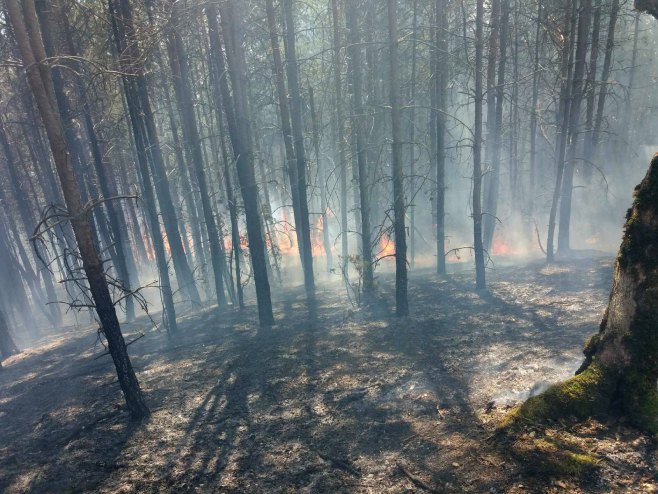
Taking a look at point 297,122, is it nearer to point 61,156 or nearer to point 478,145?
point 478,145

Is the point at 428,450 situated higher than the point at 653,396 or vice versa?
the point at 653,396

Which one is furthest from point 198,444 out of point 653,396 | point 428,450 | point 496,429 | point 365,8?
point 365,8

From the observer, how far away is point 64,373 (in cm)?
1301

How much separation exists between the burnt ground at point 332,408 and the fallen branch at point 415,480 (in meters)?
0.03

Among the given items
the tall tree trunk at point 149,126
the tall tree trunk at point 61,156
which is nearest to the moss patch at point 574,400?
the tall tree trunk at point 61,156

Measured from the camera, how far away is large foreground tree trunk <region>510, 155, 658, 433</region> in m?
5.25

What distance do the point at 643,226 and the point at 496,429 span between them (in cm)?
340

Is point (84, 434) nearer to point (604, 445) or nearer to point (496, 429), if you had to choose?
point (496, 429)

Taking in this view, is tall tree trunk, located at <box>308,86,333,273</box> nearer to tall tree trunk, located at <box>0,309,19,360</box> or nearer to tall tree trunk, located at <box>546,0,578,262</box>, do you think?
tall tree trunk, located at <box>546,0,578,262</box>

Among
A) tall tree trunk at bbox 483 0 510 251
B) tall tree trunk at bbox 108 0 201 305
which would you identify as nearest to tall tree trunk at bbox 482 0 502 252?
tall tree trunk at bbox 483 0 510 251

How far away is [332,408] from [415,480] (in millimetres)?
2969

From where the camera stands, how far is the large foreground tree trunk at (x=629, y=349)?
207 inches

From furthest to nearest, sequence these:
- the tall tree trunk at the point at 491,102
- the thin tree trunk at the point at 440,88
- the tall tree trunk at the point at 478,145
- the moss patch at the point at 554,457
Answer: the thin tree trunk at the point at 440,88, the tall tree trunk at the point at 491,102, the tall tree trunk at the point at 478,145, the moss patch at the point at 554,457

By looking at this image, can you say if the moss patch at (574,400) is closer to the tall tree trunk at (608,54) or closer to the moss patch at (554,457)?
the moss patch at (554,457)
